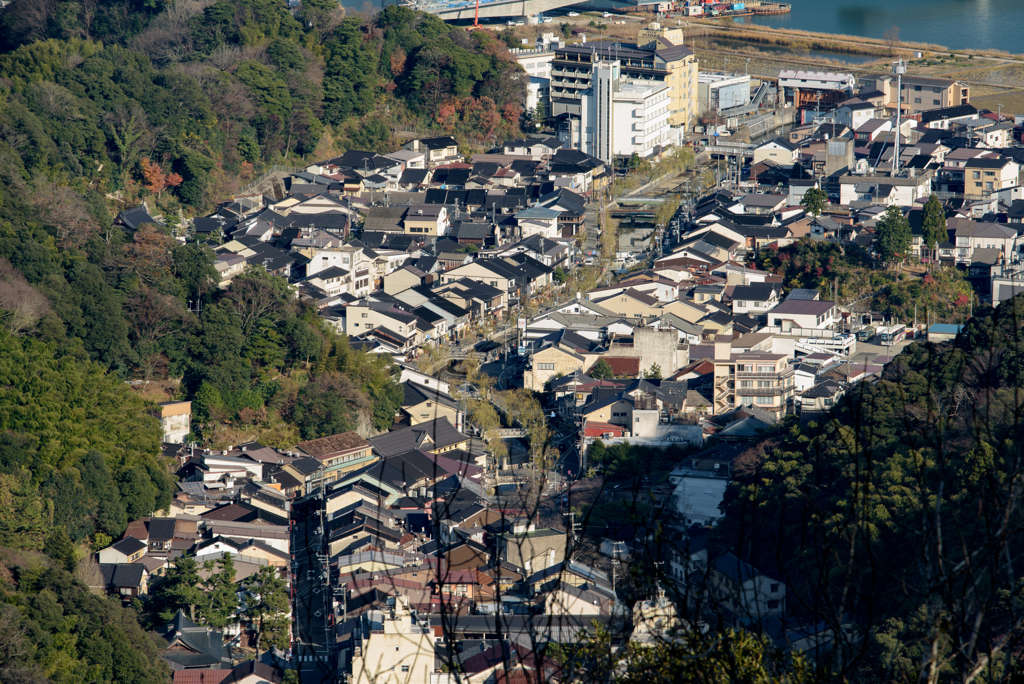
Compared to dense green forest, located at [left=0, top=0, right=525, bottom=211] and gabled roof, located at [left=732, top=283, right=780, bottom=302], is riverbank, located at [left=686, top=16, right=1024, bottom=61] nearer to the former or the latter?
dense green forest, located at [left=0, top=0, right=525, bottom=211]

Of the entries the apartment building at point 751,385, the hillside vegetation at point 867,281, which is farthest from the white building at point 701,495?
the hillside vegetation at point 867,281

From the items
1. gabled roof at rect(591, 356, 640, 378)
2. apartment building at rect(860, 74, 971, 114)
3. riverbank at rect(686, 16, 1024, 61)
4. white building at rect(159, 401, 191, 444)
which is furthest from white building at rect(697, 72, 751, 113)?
white building at rect(159, 401, 191, 444)

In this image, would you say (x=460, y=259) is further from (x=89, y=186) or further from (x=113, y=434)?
(x=113, y=434)

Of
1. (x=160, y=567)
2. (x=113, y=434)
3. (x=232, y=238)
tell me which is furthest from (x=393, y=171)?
(x=160, y=567)

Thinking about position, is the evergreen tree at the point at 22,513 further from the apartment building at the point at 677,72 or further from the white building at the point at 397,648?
the apartment building at the point at 677,72

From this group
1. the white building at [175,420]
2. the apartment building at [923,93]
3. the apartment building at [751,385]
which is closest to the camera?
the white building at [175,420]

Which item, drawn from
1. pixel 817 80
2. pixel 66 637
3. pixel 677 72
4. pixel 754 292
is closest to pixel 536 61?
pixel 677 72
